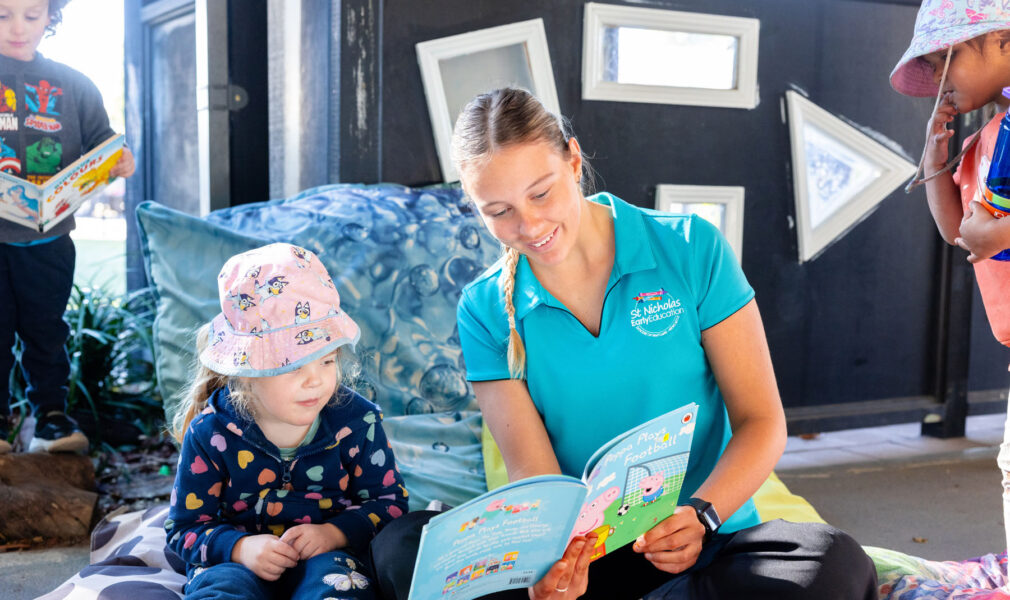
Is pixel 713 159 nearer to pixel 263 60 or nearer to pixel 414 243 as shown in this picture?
pixel 414 243

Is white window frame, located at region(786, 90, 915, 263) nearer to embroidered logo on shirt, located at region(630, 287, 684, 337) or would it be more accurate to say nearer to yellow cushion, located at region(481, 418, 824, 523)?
yellow cushion, located at region(481, 418, 824, 523)

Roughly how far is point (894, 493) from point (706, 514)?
184 cm

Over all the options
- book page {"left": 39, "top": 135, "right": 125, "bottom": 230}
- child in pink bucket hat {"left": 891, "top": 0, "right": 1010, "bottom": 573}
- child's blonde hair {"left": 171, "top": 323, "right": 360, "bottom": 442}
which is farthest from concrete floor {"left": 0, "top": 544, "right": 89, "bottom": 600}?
child in pink bucket hat {"left": 891, "top": 0, "right": 1010, "bottom": 573}

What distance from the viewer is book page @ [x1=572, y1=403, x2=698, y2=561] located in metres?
1.18

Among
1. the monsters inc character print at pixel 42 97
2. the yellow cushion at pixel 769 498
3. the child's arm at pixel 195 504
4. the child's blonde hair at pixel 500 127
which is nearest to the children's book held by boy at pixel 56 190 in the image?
the monsters inc character print at pixel 42 97

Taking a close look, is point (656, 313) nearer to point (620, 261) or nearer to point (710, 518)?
point (620, 261)

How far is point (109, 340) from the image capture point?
10.5 feet

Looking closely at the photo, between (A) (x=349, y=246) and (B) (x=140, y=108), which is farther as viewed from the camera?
(B) (x=140, y=108)

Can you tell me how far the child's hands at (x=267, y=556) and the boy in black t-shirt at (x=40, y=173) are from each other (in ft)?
4.41

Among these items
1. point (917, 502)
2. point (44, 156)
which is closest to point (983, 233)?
point (917, 502)

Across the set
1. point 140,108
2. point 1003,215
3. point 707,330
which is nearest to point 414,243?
point 707,330

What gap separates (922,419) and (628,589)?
2447 mm

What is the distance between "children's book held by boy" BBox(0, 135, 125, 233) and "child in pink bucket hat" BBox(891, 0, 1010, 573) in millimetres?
2011

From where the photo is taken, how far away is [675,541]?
137 centimetres
